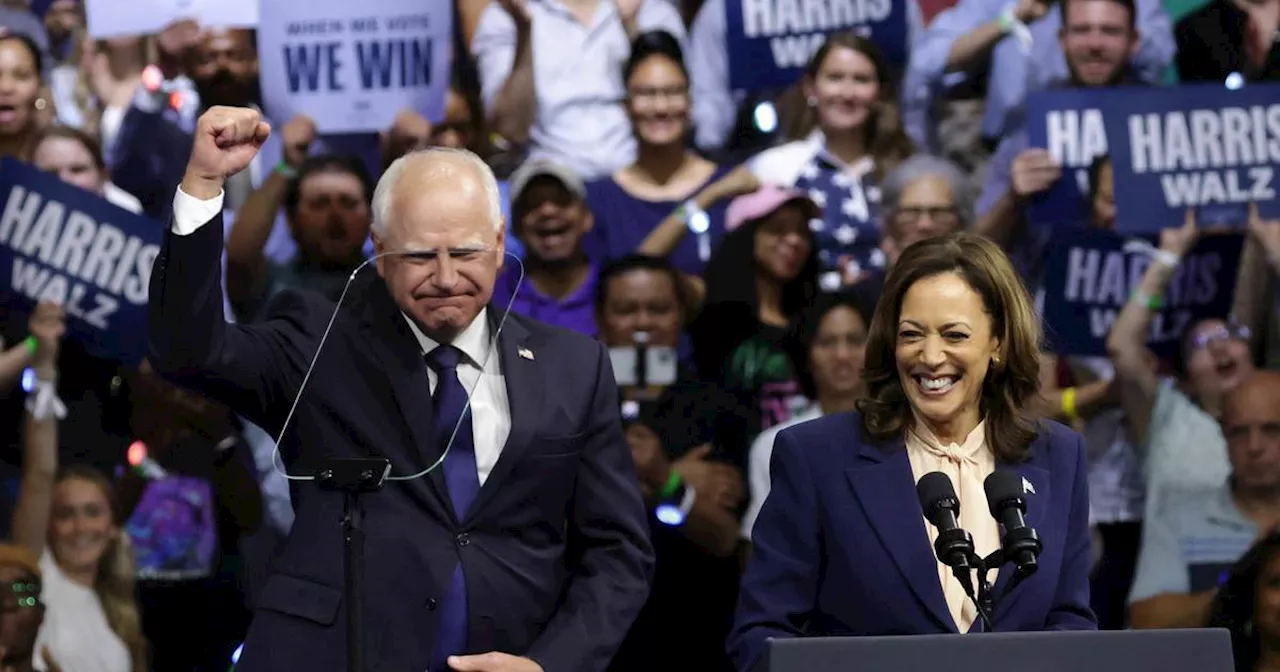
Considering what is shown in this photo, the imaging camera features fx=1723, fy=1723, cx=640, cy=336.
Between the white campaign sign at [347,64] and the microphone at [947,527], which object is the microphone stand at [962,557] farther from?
the white campaign sign at [347,64]

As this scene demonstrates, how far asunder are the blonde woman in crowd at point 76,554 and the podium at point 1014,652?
3.27 meters

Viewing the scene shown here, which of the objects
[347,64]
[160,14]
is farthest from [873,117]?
[160,14]

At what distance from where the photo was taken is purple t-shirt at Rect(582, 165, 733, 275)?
500 cm

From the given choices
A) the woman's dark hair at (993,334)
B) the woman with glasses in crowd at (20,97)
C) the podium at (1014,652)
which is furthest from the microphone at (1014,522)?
the woman with glasses in crowd at (20,97)

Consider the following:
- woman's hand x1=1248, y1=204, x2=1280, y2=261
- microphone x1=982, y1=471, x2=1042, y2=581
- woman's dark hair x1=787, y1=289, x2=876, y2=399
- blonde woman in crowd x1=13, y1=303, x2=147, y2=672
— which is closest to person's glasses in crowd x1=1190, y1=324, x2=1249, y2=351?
woman's hand x1=1248, y1=204, x2=1280, y2=261

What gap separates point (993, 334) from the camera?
2664 mm

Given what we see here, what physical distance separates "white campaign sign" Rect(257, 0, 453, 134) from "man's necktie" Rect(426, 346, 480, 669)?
2355 mm

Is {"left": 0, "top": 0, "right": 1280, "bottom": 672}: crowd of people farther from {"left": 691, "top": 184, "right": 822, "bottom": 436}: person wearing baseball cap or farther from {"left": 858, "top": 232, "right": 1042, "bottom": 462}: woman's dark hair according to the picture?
{"left": 858, "top": 232, "right": 1042, "bottom": 462}: woman's dark hair

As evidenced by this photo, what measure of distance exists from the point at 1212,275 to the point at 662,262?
1650 mm

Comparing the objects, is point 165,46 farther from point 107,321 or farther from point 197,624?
point 197,624

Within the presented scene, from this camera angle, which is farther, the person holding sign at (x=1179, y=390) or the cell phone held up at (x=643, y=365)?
the person holding sign at (x=1179, y=390)

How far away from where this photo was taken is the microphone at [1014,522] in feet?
7.11

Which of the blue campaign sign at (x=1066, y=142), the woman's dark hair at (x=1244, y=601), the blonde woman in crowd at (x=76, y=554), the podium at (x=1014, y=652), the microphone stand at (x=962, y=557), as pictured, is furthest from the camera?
the blue campaign sign at (x=1066, y=142)

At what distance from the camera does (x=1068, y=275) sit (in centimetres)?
512
